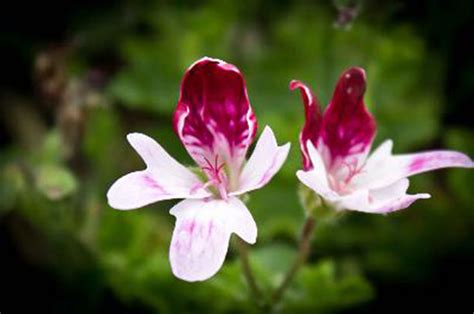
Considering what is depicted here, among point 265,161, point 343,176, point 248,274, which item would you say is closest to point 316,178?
point 265,161

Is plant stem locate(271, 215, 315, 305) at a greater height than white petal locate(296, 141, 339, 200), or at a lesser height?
lesser

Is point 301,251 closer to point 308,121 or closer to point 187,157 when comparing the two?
point 308,121

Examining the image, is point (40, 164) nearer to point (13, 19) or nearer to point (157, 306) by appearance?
point (157, 306)

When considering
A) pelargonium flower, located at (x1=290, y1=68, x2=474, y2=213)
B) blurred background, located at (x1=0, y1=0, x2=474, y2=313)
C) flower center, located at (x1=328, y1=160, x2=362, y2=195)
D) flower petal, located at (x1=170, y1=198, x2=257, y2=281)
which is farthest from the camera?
blurred background, located at (x1=0, y1=0, x2=474, y2=313)

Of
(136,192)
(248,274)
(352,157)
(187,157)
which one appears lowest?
(248,274)

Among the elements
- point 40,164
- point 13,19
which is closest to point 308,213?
point 40,164

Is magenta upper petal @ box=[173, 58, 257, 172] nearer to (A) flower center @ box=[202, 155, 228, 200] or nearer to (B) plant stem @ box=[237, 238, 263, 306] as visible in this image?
(A) flower center @ box=[202, 155, 228, 200]

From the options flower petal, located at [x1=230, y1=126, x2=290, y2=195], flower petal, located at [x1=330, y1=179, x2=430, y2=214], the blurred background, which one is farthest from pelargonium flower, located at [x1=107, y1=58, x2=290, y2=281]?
the blurred background
